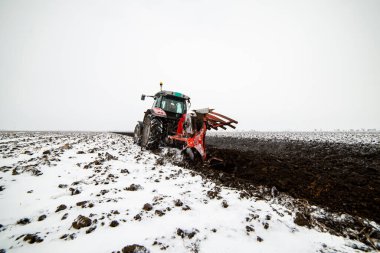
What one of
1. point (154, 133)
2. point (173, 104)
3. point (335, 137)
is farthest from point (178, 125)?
point (335, 137)

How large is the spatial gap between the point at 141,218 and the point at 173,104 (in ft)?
20.9

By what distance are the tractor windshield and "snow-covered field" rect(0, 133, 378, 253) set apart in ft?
15.8

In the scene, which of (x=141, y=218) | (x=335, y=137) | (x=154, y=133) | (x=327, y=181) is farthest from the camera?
(x=335, y=137)

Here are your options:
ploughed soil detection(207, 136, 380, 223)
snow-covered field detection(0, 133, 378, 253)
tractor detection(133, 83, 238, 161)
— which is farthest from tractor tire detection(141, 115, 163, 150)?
snow-covered field detection(0, 133, 378, 253)

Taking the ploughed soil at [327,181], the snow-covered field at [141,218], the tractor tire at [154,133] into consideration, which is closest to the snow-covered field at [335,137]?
the ploughed soil at [327,181]

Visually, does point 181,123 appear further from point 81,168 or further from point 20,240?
point 20,240

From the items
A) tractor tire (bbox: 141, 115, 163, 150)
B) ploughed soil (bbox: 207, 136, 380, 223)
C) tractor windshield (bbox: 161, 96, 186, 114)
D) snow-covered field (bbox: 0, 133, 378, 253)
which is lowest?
snow-covered field (bbox: 0, 133, 378, 253)

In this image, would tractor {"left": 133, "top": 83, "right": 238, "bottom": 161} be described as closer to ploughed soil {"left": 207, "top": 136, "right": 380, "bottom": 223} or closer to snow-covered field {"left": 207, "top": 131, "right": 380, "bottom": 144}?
ploughed soil {"left": 207, "top": 136, "right": 380, "bottom": 223}

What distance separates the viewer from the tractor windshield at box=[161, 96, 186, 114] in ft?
26.8

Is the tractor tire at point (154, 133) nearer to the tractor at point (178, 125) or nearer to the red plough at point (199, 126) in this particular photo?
the tractor at point (178, 125)

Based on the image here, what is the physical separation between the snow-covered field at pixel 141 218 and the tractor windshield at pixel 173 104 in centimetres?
481

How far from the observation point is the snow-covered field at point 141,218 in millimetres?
1861

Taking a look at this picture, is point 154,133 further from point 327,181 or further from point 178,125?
point 327,181

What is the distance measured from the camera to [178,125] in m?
6.81
